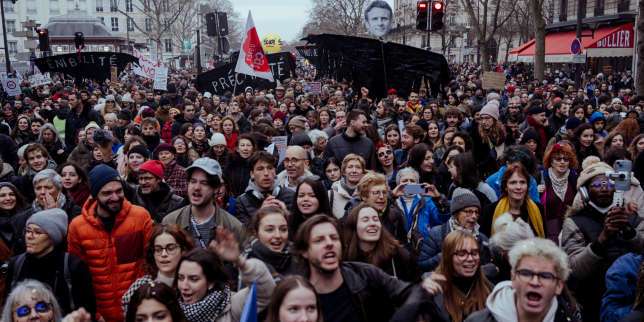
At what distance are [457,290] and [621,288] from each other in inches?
34.0

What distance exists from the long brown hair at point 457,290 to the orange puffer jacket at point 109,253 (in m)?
1.99

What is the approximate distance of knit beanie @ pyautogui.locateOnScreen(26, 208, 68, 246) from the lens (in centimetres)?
427

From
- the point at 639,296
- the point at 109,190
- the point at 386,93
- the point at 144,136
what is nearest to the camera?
the point at 639,296

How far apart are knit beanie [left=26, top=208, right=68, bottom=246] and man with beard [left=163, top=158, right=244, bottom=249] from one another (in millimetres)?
729

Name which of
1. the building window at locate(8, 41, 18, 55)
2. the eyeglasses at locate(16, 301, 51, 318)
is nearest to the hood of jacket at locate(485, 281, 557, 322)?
the eyeglasses at locate(16, 301, 51, 318)

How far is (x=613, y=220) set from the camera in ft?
12.8

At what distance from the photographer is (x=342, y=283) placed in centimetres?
355

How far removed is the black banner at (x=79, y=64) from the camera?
18.4 metres

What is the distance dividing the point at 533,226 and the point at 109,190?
10.3 ft

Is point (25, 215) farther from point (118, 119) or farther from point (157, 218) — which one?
point (118, 119)

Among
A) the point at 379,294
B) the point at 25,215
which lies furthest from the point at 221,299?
the point at 25,215

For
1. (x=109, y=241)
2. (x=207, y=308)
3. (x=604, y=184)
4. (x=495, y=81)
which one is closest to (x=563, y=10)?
(x=495, y=81)

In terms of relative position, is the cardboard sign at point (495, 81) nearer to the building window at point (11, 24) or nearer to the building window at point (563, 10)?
the building window at point (563, 10)

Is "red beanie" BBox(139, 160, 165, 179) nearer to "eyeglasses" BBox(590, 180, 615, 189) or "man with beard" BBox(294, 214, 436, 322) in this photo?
"man with beard" BBox(294, 214, 436, 322)
